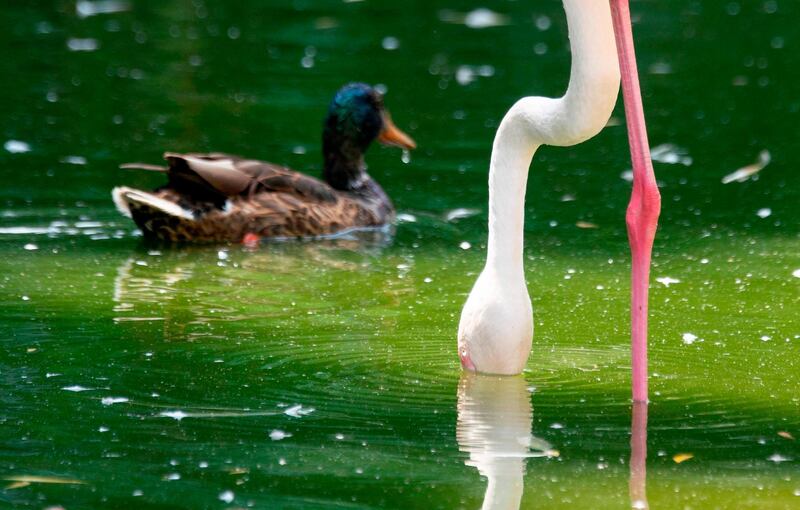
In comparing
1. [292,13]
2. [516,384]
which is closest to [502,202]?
[516,384]

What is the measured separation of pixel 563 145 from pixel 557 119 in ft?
0.55

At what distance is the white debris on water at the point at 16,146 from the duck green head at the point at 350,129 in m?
2.04

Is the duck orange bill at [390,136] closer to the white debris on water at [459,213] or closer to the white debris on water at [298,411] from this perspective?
the white debris on water at [459,213]

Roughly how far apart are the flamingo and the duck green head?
12.0ft

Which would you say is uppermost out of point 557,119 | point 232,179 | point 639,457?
point 557,119

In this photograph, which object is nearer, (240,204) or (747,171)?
(240,204)

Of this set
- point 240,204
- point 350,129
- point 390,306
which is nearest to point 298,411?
point 390,306

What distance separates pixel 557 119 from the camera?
499 cm

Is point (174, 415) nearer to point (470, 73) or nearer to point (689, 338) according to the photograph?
point (689, 338)

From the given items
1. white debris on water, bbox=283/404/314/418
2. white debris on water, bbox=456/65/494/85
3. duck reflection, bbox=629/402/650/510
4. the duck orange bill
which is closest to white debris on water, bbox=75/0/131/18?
white debris on water, bbox=456/65/494/85

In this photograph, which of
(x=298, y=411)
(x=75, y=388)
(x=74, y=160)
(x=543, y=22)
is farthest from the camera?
(x=543, y=22)

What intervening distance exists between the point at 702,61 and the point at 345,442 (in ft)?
28.7

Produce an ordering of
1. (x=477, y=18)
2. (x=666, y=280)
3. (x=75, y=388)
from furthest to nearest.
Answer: (x=477, y=18)
(x=666, y=280)
(x=75, y=388)

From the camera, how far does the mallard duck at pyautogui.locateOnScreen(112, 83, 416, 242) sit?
26.9ft
